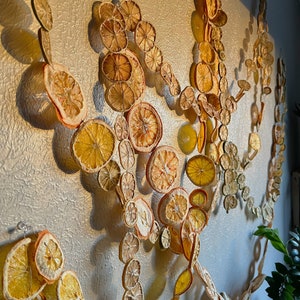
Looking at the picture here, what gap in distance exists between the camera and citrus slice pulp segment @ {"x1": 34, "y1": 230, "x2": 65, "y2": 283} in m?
0.66

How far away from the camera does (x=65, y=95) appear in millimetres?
732

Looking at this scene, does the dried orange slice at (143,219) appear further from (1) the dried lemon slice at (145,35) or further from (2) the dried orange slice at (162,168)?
(1) the dried lemon slice at (145,35)

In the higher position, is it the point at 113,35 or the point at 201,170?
the point at 113,35

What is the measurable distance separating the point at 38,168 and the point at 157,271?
519mm

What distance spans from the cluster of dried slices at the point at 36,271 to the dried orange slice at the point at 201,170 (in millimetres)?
549

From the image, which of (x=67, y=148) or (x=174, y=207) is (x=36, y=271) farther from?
(x=174, y=207)

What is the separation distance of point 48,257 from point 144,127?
0.41 metres

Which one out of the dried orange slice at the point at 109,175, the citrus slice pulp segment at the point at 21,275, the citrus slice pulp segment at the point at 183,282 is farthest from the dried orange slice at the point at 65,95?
the citrus slice pulp segment at the point at 183,282

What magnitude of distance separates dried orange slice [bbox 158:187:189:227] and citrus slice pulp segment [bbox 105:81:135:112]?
0.30m

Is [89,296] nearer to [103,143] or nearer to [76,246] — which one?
[76,246]

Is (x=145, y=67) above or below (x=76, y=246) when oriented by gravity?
above

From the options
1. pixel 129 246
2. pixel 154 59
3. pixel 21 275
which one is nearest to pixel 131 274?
pixel 129 246

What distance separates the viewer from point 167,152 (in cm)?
103

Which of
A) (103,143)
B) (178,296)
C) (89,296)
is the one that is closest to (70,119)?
(103,143)
